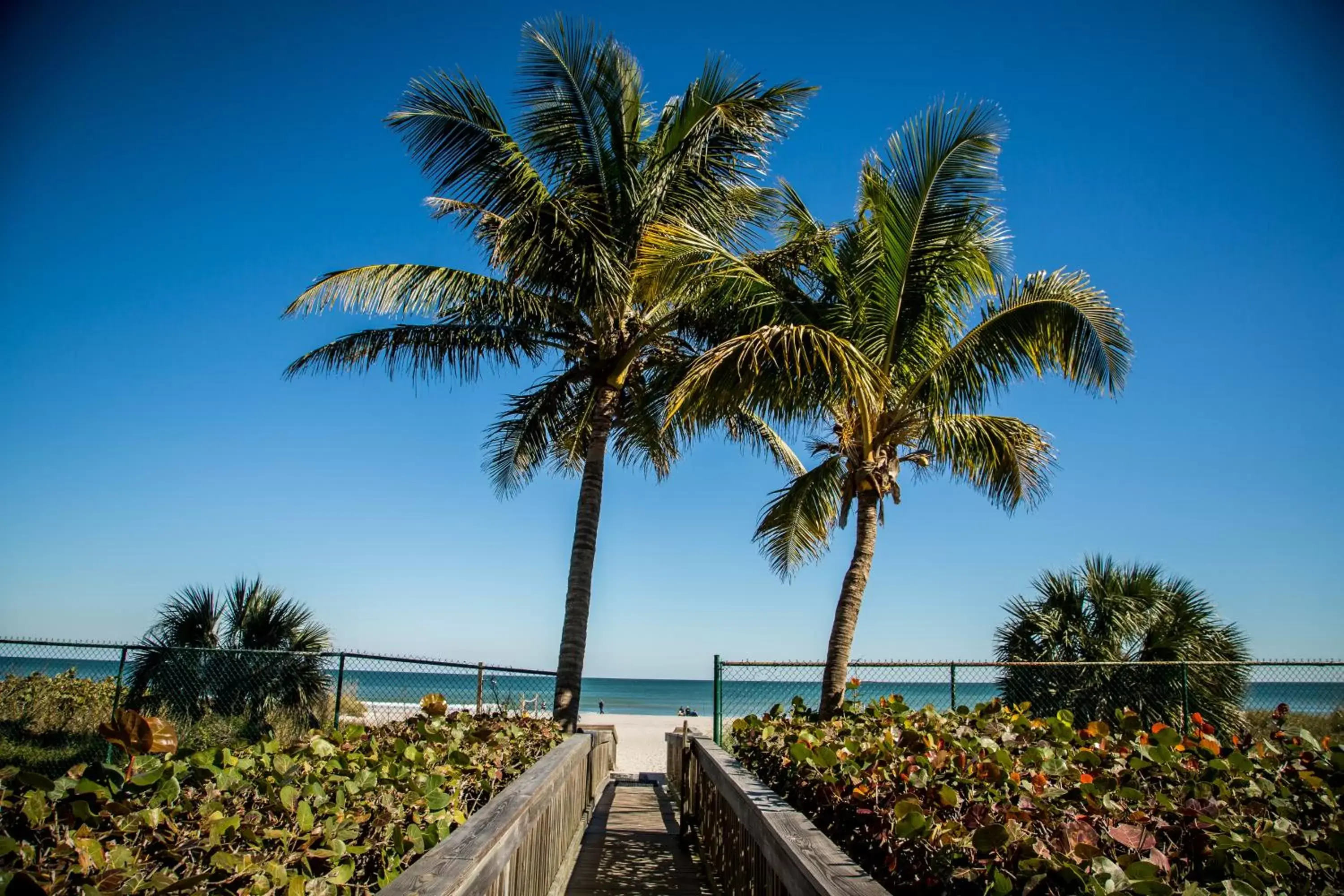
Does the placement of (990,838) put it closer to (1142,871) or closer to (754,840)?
(1142,871)

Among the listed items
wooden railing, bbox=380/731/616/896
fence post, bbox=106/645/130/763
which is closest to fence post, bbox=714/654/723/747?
wooden railing, bbox=380/731/616/896

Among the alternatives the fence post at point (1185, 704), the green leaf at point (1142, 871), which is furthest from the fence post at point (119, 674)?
the fence post at point (1185, 704)

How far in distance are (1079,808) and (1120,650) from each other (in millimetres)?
9611

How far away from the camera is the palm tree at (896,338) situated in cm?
662

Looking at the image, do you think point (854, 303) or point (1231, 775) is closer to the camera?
point (1231, 775)

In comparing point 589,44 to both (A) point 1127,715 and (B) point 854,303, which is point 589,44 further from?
(A) point 1127,715

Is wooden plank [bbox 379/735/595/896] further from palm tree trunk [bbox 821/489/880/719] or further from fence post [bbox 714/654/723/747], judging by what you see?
fence post [bbox 714/654/723/747]

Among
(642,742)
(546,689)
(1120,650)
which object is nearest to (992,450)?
(1120,650)

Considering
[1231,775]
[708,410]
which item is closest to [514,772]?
[1231,775]

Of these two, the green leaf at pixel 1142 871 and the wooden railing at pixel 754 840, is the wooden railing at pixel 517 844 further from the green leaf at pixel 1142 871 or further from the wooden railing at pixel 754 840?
the green leaf at pixel 1142 871

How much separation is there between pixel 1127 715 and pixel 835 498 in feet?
18.8

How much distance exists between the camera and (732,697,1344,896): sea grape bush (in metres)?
1.84

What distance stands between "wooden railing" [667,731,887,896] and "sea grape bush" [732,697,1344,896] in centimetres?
20

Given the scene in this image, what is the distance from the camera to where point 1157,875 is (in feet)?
5.91
